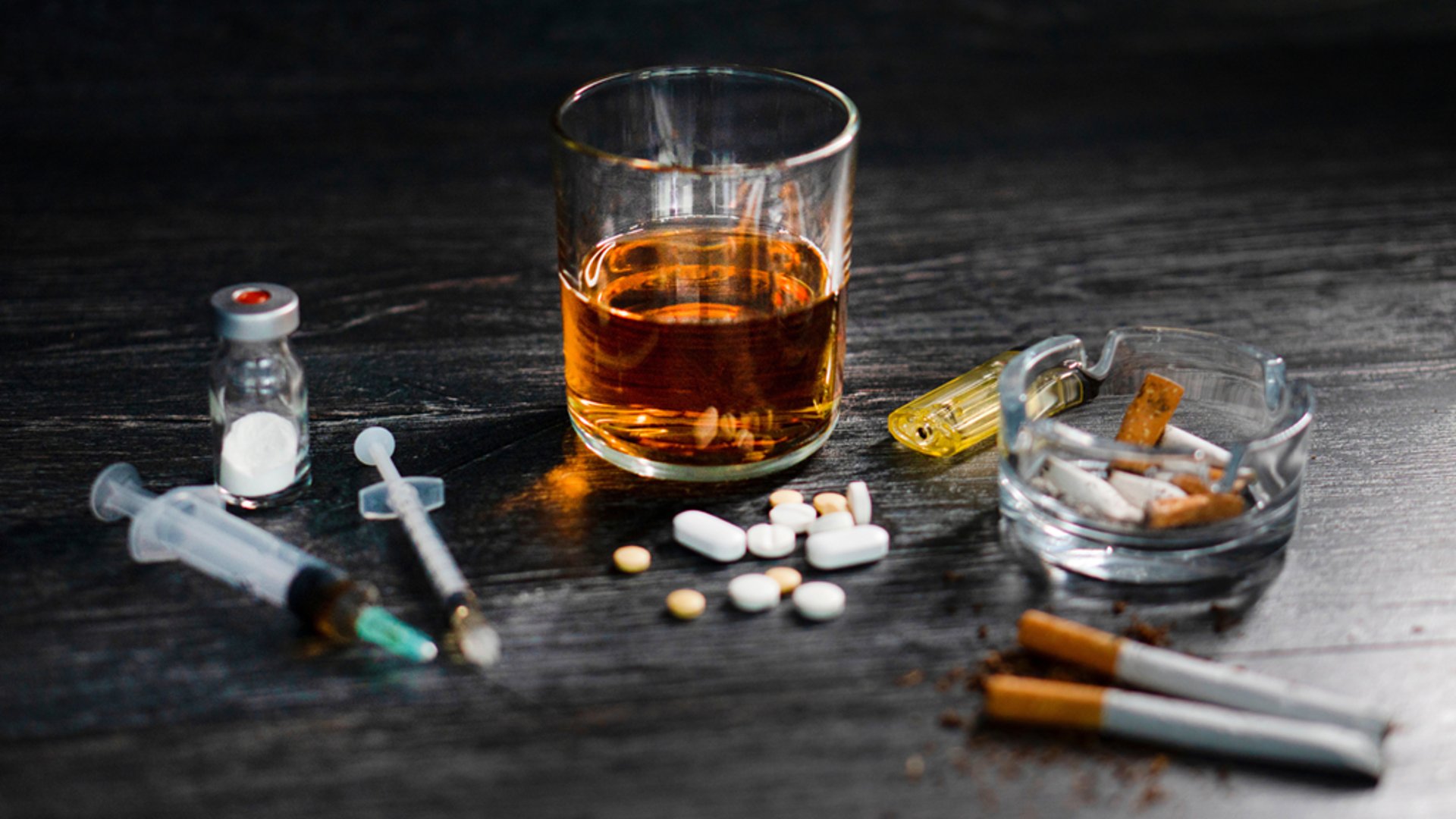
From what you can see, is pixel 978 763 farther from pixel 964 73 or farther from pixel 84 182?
pixel 964 73

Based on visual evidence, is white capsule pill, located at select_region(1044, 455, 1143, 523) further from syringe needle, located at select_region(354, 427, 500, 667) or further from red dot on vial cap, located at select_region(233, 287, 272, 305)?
red dot on vial cap, located at select_region(233, 287, 272, 305)

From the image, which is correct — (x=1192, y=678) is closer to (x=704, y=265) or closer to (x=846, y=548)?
(x=846, y=548)

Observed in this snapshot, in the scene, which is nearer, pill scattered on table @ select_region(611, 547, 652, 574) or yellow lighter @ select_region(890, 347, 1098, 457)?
pill scattered on table @ select_region(611, 547, 652, 574)

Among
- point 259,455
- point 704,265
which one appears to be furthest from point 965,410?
point 259,455

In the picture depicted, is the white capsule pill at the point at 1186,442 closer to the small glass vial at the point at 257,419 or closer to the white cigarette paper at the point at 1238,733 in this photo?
the white cigarette paper at the point at 1238,733

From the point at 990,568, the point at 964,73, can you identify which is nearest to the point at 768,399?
the point at 990,568

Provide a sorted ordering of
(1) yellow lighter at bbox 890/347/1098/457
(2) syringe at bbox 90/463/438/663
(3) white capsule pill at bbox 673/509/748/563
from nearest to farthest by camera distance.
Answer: (2) syringe at bbox 90/463/438/663
(3) white capsule pill at bbox 673/509/748/563
(1) yellow lighter at bbox 890/347/1098/457

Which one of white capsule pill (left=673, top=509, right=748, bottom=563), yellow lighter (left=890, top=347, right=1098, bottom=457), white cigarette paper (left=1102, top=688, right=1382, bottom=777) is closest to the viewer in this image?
white cigarette paper (left=1102, top=688, right=1382, bottom=777)

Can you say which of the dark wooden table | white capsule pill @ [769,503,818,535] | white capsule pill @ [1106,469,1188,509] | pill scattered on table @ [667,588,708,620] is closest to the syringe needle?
the dark wooden table
